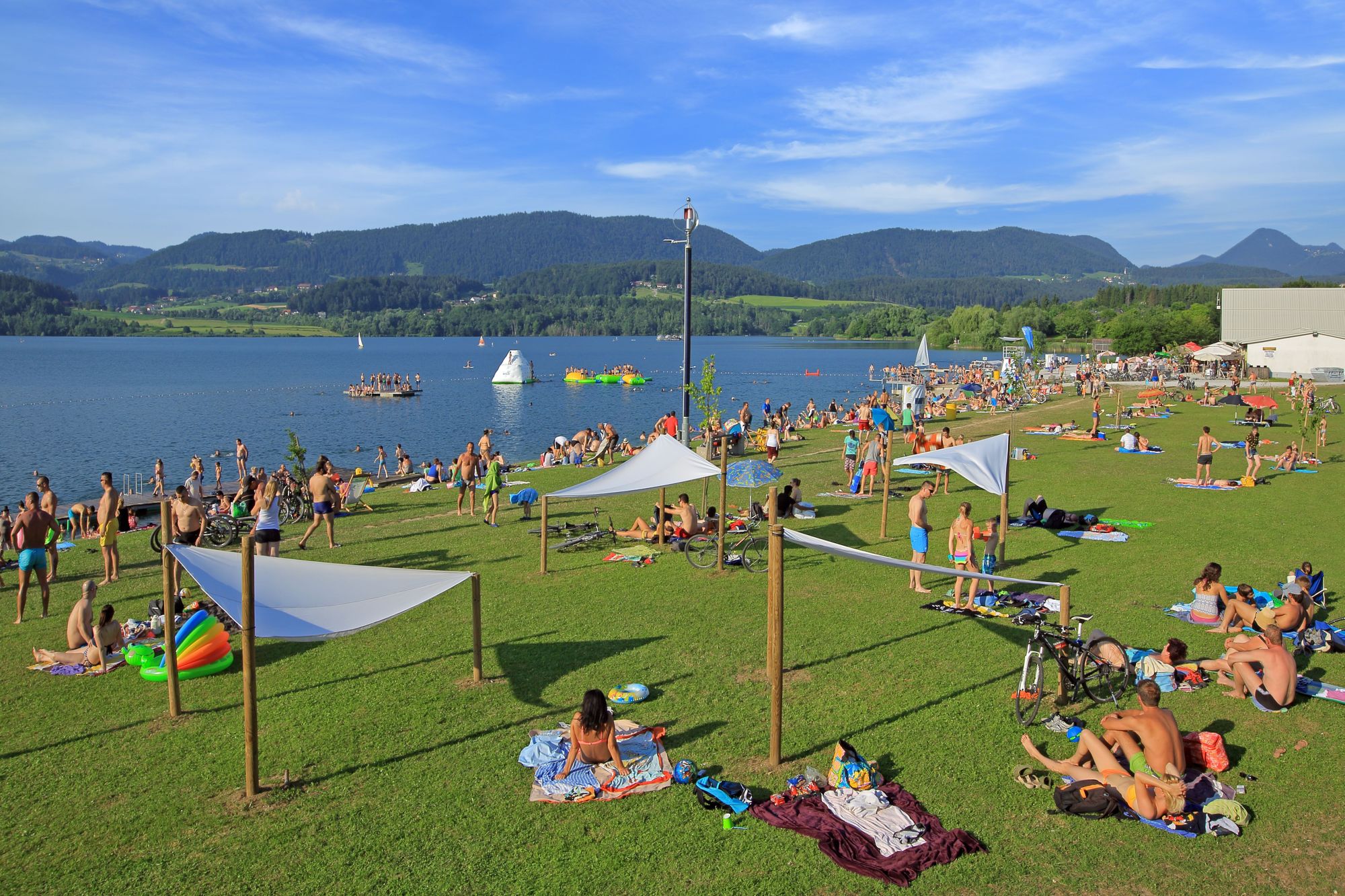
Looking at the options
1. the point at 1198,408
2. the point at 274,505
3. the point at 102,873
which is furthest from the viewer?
the point at 1198,408

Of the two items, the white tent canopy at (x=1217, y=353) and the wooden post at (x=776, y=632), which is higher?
the white tent canopy at (x=1217, y=353)

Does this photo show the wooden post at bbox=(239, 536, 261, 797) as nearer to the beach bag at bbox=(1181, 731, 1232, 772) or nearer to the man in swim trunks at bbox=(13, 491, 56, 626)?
the man in swim trunks at bbox=(13, 491, 56, 626)

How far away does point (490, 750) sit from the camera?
7.19 metres

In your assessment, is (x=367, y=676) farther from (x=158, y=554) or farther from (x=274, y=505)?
(x=158, y=554)

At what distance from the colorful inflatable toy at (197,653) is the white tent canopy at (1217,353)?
5614 cm

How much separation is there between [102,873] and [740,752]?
4562mm

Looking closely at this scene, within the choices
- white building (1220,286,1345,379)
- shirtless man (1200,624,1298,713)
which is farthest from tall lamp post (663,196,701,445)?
white building (1220,286,1345,379)

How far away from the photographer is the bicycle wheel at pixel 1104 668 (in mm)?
8047

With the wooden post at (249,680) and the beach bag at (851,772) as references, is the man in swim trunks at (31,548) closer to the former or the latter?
the wooden post at (249,680)

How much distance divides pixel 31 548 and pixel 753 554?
994 cm

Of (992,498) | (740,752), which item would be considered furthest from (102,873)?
(992,498)

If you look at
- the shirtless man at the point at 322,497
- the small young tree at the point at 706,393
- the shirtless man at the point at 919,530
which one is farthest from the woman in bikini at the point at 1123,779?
the small young tree at the point at 706,393

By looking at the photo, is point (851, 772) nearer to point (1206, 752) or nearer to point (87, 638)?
point (1206, 752)

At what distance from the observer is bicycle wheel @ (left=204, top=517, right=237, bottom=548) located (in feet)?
48.2
